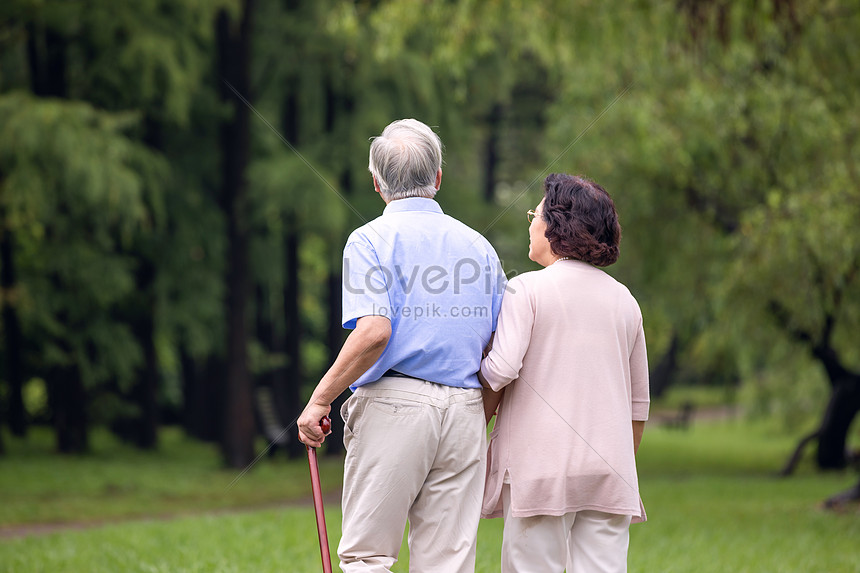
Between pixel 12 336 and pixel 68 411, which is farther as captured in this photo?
pixel 68 411

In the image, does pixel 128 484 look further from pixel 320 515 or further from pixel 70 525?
pixel 320 515

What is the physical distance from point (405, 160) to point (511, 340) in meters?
0.67

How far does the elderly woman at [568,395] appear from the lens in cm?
295

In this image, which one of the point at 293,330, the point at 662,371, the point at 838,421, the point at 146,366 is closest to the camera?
the point at 838,421

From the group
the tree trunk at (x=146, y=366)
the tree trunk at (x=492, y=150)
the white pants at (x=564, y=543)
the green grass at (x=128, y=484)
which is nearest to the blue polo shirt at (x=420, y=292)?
the white pants at (x=564, y=543)

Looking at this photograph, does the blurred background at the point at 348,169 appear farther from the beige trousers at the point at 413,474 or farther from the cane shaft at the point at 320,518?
the cane shaft at the point at 320,518

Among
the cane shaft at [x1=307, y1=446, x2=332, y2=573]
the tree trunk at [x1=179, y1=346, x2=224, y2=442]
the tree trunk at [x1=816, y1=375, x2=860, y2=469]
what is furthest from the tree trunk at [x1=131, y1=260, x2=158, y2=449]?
the cane shaft at [x1=307, y1=446, x2=332, y2=573]

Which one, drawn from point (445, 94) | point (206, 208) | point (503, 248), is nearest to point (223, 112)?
point (206, 208)

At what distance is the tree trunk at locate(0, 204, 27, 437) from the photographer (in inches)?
521

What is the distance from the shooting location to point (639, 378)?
3.12 m

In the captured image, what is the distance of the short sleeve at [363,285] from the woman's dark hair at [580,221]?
0.57 metres

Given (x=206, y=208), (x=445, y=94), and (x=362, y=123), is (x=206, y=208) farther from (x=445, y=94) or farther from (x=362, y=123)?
(x=445, y=94)

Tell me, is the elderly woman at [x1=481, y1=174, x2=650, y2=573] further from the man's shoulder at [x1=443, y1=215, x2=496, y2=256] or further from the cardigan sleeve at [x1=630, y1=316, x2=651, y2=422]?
the man's shoulder at [x1=443, y1=215, x2=496, y2=256]

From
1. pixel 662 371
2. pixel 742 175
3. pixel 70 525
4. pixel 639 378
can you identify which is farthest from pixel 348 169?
pixel 662 371
